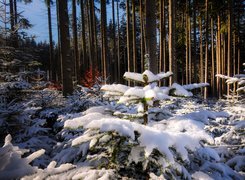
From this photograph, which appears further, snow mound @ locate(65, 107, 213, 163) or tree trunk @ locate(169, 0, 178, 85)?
tree trunk @ locate(169, 0, 178, 85)

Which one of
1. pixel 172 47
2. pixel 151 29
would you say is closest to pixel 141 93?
pixel 151 29

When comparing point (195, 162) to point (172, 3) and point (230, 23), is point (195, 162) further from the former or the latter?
point (230, 23)

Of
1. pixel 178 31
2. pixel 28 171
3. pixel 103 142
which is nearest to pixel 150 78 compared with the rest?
pixel 103 142

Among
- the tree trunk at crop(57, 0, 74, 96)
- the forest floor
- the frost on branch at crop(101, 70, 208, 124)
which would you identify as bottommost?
the forest floor

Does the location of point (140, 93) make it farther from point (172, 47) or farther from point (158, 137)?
point (172, 47)

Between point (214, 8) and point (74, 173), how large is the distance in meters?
26.8

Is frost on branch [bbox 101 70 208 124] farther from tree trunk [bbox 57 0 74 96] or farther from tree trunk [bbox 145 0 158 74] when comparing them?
tree trunk [bbox 57 0 74 96]

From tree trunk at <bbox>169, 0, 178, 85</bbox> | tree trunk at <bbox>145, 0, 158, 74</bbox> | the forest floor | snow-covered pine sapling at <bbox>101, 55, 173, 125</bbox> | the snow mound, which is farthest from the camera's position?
tree trunk at <bbox>169, 0, 178, 85</bbox>

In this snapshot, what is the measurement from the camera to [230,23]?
75.0 ft

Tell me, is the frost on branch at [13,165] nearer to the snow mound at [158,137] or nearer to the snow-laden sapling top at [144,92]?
the snow mound at [158,137]

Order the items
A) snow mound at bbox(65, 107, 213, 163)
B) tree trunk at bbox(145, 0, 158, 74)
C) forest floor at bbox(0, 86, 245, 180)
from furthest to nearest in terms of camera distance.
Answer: tree trunk at bbox(145, 0, 158, 74)
snow mound at bbox(65, 107, 213, 163)
forest floor at bbox(0, 86, 245, 180)

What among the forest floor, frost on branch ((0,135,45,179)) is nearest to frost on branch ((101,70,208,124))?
the forest floor

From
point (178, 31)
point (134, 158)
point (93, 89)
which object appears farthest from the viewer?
point (178, 31)

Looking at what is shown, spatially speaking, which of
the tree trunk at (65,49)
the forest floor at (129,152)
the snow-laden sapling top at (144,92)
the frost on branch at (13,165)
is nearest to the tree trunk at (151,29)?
the tree trunk at (65,49)
